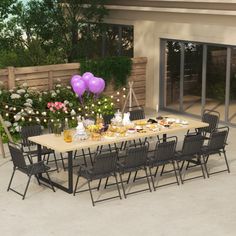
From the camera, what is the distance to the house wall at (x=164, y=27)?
18659 mm

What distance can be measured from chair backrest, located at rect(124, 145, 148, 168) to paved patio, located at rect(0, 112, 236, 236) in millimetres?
631

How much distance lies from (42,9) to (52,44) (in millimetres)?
1299

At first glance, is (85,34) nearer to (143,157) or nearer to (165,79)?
(165,79)

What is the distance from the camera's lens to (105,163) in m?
12.1

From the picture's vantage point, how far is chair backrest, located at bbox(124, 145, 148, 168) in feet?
40.9

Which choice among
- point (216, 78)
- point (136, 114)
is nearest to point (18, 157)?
point (136, 114)

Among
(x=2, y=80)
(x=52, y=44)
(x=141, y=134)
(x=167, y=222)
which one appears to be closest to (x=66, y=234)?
(x=167, y=222)

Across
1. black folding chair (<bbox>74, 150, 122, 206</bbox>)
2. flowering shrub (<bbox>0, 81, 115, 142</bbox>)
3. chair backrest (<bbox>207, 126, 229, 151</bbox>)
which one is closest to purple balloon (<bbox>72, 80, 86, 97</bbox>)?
flowering shrub (<bbox>0, 81, 115, 142</bbox>)

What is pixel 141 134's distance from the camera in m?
13.5

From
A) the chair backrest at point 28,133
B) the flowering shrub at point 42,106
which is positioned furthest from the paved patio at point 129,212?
the flowering shrub at point 42,106

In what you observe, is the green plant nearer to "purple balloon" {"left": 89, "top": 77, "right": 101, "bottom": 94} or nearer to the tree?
the tree

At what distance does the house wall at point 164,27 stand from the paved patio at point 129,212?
6.54 metres

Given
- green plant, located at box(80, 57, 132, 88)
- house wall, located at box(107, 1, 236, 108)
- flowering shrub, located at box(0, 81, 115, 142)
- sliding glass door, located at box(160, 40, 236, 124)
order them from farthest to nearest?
1. green plant, located at box(80, 57, 132, 88)
2. sliding glass door, located at box(160, 40, 236, 124)
3. house wall, located at box(107, 1, 236, 108)
4. flowering shrub, located at box(0, 81, 115, 142)

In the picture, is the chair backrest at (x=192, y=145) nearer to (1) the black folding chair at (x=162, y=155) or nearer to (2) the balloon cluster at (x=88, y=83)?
(1) the black folding chair at (x=162, y=155)
